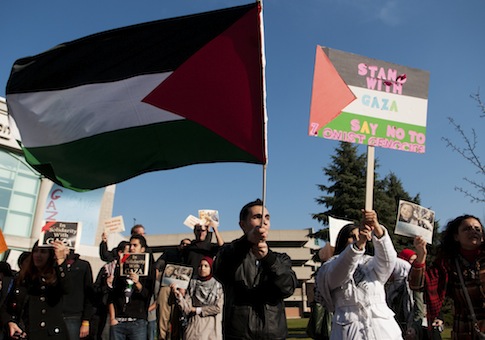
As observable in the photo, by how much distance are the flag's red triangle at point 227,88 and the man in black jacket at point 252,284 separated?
0.90 meters

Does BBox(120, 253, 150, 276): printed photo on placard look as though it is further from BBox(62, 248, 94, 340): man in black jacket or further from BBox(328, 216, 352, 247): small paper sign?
BBox(328, 216, 352, 247): small paper sign

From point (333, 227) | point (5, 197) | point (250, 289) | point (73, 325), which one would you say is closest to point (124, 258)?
point (73, 325)

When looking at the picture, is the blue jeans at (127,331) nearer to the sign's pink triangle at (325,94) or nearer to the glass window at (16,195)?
the sign's pink triangle at (325,94)

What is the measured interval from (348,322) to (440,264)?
1.15 meters

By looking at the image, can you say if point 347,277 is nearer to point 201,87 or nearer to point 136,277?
point 201,87

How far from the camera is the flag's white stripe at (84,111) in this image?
200 inches

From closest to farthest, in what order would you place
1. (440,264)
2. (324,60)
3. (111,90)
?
(440,264) → (111,90) → (324,60)

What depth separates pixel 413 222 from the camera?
199 inches

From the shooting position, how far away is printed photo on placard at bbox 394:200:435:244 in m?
5.02

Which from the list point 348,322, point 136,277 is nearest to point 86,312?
point 136,277

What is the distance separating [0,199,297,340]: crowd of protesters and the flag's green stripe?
1.00 meters

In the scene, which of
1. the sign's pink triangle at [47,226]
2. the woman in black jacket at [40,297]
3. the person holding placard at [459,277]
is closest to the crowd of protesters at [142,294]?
the woman in black jacket at [40,297]

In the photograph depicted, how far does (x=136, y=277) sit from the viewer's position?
22.3 ft

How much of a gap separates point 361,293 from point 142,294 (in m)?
4.13
